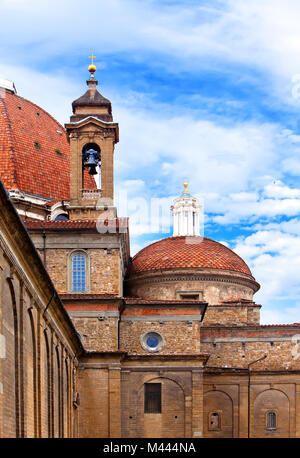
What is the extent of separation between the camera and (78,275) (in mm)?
48750

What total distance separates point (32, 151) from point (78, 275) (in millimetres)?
14194

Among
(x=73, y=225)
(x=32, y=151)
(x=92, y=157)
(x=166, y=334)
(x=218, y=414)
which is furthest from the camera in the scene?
(x=32, y=151)

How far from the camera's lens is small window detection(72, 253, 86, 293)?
160 feet

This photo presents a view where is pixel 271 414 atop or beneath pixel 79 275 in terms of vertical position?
beneath

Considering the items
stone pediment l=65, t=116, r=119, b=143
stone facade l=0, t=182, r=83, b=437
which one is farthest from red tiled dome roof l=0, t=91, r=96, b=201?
stone facade l=0, t=182, r=83, b=437

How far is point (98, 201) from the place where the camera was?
51.9 meters

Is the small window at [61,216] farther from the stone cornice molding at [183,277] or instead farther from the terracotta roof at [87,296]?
the terracotta roof at [87,296]

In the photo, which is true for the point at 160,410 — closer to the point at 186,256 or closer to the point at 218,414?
the point at 218,414

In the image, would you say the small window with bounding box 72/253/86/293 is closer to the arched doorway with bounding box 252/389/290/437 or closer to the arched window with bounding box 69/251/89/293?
the arched window with bounding box 69/251/89/293

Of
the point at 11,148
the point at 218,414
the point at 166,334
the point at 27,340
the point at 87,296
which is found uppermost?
the point at 11,148

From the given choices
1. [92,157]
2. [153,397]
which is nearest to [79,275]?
[153,397]

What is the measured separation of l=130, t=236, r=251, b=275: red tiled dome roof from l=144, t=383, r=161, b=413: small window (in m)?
10.0
